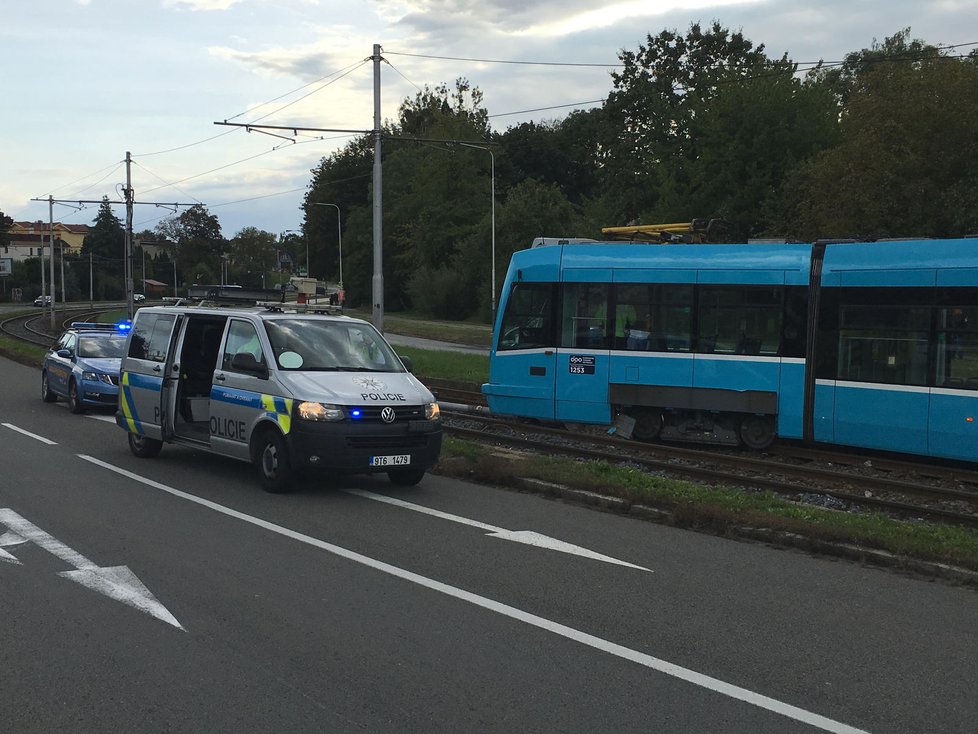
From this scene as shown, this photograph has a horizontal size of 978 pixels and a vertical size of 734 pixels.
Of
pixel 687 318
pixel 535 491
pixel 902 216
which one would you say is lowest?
pixel 535 491

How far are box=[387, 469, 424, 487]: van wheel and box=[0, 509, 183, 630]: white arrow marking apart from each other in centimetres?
397

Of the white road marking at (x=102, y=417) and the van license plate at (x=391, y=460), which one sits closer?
the van license plate at (x=391, y=460)

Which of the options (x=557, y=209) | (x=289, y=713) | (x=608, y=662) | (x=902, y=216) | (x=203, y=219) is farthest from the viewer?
(x=203, y=219)

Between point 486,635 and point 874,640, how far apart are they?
2.34 metres

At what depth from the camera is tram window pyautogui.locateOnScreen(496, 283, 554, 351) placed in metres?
17.4

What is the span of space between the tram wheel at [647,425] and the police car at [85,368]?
8.94 meters

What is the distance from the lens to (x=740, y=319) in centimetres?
1557

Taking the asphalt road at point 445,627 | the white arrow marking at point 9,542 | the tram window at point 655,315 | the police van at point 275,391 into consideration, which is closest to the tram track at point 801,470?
the tram window at point 655,315

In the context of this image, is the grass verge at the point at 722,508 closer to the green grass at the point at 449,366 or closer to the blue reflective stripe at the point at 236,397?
the blue reflective stripe at the point at 236,397

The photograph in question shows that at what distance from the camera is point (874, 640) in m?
6.30

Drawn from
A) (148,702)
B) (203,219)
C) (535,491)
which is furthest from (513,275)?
(203,219)

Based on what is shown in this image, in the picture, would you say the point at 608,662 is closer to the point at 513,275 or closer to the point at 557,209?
the point at 513,275

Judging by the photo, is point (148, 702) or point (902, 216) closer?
point (148, 702)

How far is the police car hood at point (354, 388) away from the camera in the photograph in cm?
1079
